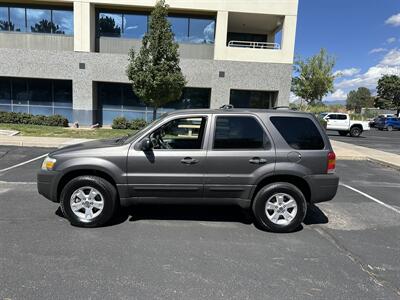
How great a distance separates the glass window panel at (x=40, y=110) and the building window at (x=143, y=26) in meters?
6.23

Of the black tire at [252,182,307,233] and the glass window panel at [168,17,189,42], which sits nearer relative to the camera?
the black tire at [252,182,307,233]

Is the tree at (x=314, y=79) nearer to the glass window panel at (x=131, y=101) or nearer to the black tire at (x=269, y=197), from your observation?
the glass window panel at (x=131, y=101)

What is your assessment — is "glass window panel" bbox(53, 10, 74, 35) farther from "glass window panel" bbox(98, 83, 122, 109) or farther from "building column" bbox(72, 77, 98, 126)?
"glass window panel" bbox(98, 83, 122, 109)

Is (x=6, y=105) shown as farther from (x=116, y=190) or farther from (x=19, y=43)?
(x=116, y=190)

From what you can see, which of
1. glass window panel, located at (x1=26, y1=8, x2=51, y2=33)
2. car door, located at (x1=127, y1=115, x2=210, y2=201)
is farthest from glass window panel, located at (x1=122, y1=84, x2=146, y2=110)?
car door, located at (x1=127, y1=115, x2=210, y2=201)

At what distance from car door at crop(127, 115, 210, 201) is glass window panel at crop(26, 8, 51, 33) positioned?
2068 cm

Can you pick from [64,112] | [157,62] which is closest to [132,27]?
[64,112]

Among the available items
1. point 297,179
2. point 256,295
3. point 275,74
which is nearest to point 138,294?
point 256,295

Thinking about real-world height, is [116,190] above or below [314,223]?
above

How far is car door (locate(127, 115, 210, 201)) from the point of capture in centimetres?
464

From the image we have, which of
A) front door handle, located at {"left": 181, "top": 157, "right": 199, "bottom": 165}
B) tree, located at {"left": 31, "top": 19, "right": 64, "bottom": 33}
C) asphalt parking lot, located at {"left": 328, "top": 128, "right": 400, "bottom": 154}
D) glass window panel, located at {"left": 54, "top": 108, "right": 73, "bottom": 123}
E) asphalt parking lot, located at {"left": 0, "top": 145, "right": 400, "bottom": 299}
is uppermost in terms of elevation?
tree, located at {"left": 31, "top": 19, "right": 64, "bottom": 33}

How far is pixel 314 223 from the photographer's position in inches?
209

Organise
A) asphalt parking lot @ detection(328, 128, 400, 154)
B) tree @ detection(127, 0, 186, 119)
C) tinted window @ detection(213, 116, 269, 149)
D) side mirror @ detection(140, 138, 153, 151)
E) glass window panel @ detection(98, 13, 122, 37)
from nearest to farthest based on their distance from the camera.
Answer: side mirror @ detection(140, 138, 153, 151) → tinted window @ detection(213, 116, 269, 149) → tree @ detection(127, 0, 186, 119) → asphalt parking lot @ detection(328, 128, 400, 154) → glass window panel @ detection(98, 13, 122, 37)

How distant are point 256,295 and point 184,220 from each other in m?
2.17
